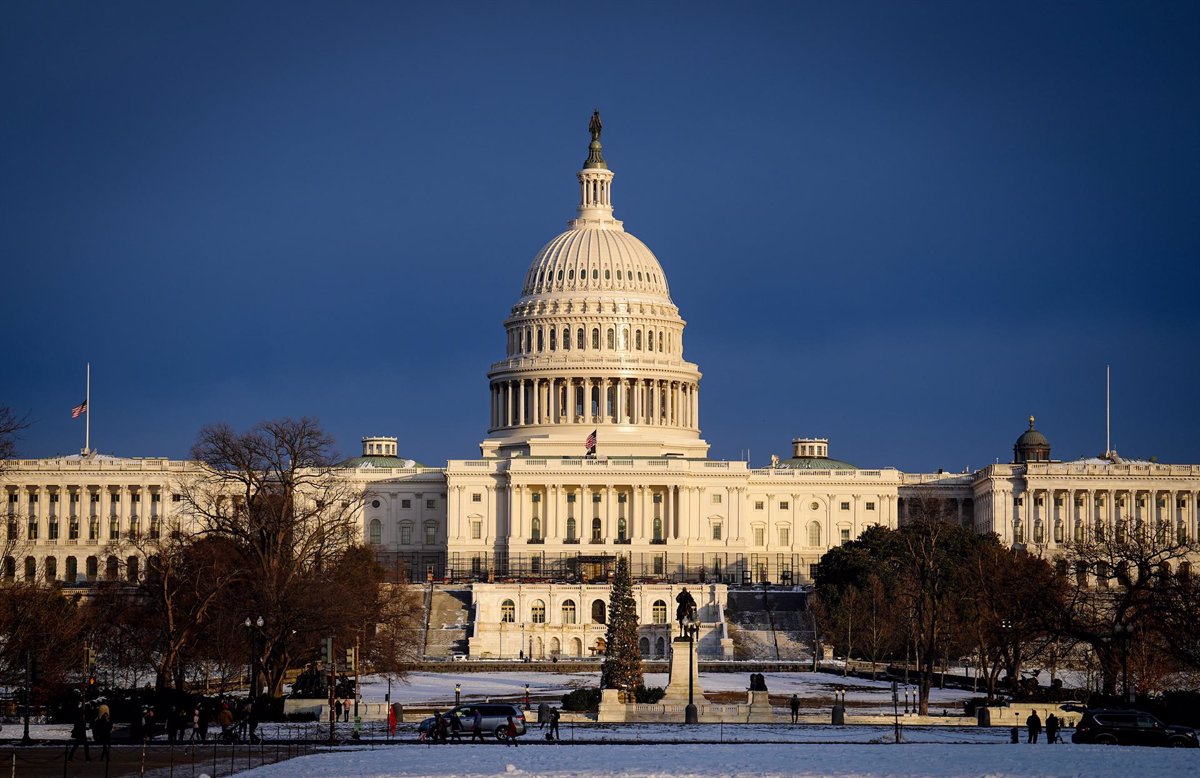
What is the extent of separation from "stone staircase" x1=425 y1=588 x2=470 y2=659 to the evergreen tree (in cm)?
3242

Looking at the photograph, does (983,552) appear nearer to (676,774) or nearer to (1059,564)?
(1059,564)

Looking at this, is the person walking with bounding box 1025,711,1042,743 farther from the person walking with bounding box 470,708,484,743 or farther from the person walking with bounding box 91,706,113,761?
the person walking with bounding box 91,706,113,761

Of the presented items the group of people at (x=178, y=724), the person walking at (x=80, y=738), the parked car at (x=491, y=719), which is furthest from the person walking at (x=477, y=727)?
the person walking at (x=80, y=738)

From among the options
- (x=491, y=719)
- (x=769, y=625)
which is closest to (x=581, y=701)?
(x=491, y=719)

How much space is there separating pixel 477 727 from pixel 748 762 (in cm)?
1484

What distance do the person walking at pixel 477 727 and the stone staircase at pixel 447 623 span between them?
62765 mm

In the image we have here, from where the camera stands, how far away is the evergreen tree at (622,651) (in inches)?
4001

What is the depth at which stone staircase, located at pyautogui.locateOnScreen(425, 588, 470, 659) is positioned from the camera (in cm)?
14475

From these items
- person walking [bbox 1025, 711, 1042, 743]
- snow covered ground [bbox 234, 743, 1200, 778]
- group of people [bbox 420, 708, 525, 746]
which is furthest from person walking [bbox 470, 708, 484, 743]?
person walking [bbox 1025, 711, 1042, 743]

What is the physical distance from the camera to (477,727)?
75.5m

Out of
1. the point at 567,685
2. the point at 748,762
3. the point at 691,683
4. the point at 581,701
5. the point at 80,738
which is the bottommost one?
the point at 748,762

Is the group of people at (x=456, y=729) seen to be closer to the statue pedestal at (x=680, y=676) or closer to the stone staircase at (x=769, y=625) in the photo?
the statue pedestal at (x=680, y=676)

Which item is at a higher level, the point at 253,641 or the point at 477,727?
the point at 253,641

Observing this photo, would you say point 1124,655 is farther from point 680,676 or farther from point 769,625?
point 769,625
